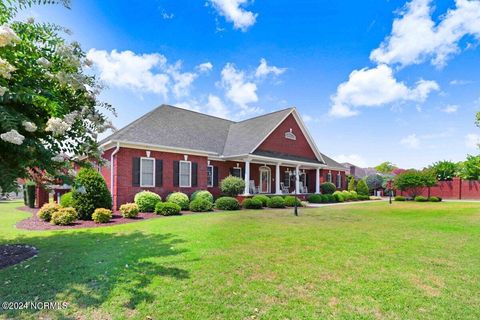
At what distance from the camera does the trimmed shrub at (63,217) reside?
991 cm

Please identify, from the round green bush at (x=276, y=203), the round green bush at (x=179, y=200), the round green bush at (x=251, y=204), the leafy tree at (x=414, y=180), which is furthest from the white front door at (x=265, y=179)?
the leafy tree at (x=414, y=180)

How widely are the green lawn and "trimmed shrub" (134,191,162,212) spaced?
559 centimetres

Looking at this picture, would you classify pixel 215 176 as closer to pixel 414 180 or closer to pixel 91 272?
pixel 91 272

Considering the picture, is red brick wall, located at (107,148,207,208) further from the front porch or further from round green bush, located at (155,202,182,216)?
the front porch

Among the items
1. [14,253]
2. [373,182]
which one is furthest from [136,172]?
[373,182]

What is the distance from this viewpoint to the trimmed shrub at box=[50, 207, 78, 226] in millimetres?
9914

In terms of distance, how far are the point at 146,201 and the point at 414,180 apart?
956 inches

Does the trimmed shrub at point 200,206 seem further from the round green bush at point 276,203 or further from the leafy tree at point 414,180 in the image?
the leafy tree at point 414,180

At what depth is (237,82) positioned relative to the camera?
16.9m

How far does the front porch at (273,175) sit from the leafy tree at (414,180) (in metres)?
8.36

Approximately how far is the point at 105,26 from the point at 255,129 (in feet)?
46.3

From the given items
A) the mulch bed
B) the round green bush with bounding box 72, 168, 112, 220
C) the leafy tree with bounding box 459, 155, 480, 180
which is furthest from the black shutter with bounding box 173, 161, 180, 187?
the leafy tree with bounding box 459, 155, 480, 180

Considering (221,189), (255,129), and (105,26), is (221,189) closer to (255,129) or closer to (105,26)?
(255,129)

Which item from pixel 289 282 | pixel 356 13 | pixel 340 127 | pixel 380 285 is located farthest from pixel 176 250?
pixel 340 127
